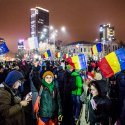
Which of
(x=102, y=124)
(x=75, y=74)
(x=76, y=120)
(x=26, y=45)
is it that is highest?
(x=26, y=45)

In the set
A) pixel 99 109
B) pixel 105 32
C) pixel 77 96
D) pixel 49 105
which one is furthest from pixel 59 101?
pixel 105 32

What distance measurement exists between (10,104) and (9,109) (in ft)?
0.51

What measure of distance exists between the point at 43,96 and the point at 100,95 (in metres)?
1.47

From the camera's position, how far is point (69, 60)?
11.4m

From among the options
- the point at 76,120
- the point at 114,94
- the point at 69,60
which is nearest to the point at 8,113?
the point at 76,120

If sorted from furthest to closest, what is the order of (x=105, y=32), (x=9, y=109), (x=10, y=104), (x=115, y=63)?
(x=105, y=32) < (x=115, y=63) < (x=10, y=104) < (x=9, y=109)

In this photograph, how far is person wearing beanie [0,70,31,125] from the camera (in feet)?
14.1

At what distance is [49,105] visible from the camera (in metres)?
6.23

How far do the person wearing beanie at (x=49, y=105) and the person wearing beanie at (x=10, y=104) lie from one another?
4.54 ft

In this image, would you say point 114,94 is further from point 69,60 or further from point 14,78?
point 14,78

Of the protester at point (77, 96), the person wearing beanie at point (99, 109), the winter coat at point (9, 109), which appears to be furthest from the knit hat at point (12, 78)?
the protester at point (77, 96)

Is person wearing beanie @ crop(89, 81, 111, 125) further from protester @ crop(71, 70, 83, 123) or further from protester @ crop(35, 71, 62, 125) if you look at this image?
protester @ crop(71, 70, 83, 123)

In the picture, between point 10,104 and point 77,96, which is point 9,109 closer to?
point 10,104

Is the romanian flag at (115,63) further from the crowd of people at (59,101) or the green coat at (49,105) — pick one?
the green coat at (49,105)
